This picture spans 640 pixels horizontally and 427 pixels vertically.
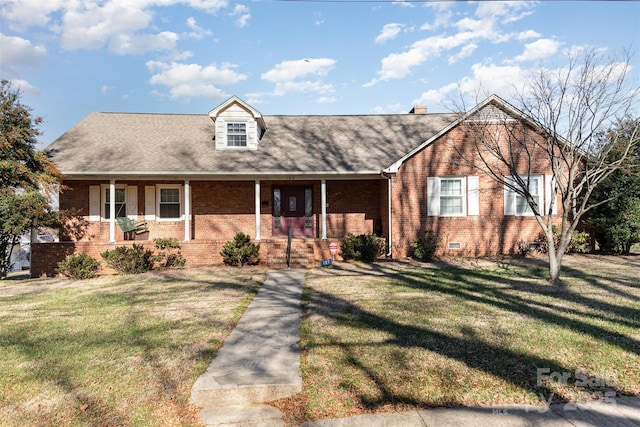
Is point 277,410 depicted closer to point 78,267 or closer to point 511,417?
point 511,417

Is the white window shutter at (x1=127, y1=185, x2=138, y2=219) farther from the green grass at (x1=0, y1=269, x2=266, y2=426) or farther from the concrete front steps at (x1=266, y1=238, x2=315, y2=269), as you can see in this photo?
the concrete front steps at (x1=266, y1=238, x2=315, y2=269)

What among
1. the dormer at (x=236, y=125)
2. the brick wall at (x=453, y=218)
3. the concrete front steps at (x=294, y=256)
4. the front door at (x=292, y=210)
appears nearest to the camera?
the concrete front steps at (x=294, y=256)

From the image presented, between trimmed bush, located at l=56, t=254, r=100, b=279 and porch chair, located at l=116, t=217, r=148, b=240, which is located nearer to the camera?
trimmed bush, located at l=56, t=254, r=100, b=279

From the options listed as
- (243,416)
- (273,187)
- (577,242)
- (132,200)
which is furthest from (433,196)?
(132,200)

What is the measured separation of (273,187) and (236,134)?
2.65 meters

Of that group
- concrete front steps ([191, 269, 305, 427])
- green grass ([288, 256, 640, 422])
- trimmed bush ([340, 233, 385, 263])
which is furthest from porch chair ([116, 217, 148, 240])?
concrete front steps ([191, 269, 305, 427])

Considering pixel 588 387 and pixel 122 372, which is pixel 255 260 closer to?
pixel 122 372

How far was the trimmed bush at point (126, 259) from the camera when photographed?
37.7 ft

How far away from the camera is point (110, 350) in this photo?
15.6 ft

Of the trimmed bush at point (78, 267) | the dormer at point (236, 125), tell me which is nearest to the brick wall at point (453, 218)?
the dormer at point (236, 125)

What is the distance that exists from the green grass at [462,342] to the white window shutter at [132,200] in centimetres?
960

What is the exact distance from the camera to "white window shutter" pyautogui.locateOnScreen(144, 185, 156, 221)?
14.6 metres

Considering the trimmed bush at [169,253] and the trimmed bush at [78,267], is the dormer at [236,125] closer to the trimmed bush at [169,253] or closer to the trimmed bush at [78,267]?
the trimmed bush at [169,253]

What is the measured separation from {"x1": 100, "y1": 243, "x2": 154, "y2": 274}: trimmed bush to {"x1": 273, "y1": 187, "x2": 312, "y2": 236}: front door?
5.38 meters
